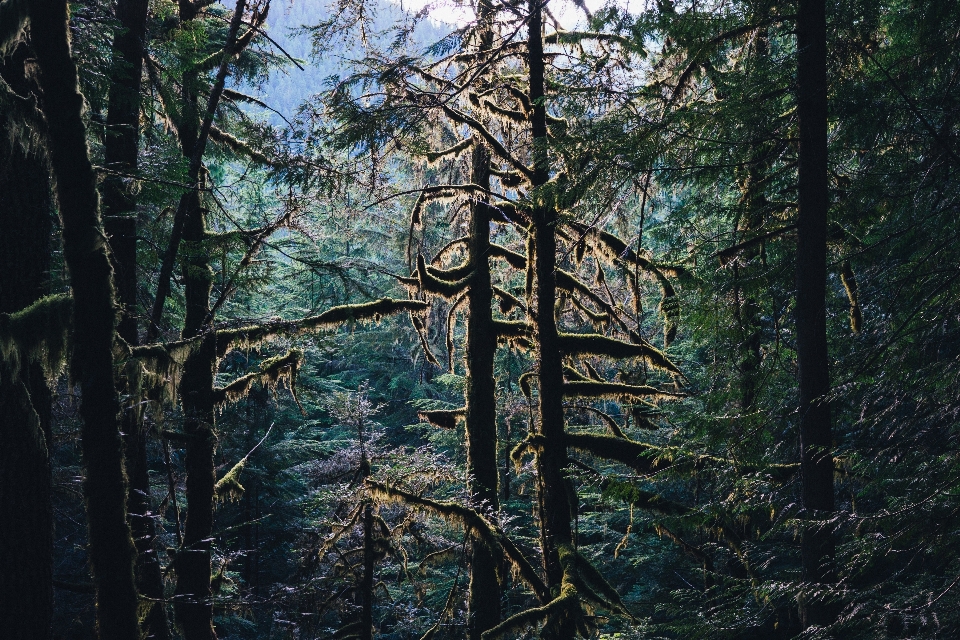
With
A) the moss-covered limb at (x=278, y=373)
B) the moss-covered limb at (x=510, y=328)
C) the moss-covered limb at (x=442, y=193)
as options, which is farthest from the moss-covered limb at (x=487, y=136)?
the moss-covered limb at (x=278, y=373)

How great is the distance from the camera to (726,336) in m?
6.24

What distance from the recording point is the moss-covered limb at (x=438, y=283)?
26.4 feet

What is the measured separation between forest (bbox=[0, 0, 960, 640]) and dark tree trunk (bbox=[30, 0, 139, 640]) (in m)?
0.02

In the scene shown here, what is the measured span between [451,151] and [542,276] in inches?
82.2

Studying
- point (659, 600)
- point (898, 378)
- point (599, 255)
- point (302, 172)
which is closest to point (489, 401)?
point (599, 255)

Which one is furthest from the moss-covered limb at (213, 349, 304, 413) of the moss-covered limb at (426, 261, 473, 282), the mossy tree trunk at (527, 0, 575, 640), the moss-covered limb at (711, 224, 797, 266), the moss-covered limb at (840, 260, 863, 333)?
the moss-covered limb at (840, 260, 863, 333)

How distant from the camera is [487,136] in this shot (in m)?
8.00

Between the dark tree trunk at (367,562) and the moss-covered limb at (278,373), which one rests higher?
the moss-covered limb at (278,373)

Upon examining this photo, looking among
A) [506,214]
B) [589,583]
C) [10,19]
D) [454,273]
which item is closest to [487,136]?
[506,214]

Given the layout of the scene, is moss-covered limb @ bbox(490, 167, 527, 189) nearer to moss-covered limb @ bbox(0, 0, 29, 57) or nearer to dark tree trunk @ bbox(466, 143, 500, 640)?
dark tree trunk @ bbox(466, 143, 500, 640)

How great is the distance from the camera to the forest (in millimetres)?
4270

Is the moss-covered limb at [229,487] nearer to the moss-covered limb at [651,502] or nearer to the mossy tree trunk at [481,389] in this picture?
the mossy tree trunk at [481,389]

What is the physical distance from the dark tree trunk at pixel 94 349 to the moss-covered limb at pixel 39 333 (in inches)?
11.2

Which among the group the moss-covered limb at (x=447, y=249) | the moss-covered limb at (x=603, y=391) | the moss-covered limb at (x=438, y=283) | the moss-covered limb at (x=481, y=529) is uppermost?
the moss-covered limb at (x=447, y=249)
